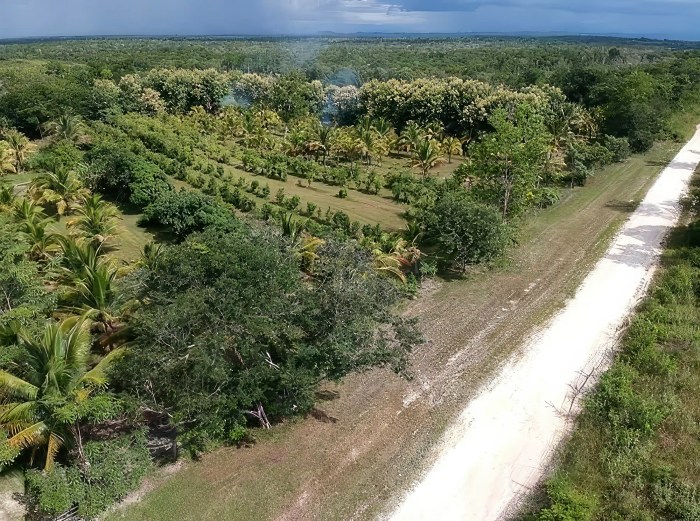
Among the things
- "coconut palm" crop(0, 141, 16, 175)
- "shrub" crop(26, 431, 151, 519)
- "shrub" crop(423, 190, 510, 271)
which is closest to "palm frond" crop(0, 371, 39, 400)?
"shrub" crop(26, 431, 151, 519)

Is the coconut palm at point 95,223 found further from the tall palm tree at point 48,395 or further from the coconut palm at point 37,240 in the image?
the tall palm tree at point 48,395

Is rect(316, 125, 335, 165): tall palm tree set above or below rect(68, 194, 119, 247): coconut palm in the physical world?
above

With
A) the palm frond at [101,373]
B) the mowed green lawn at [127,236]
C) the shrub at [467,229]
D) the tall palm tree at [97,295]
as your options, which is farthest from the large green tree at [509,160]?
the palm frond at [101,373]

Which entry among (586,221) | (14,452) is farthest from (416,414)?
(586,221)

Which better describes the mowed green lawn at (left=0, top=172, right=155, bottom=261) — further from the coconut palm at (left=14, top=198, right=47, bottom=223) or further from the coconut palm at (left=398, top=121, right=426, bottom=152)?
the coconut palm at (left=398, top=121, right=426, bottom=152)

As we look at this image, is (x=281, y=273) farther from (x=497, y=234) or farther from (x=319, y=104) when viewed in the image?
(x=319, y=104)

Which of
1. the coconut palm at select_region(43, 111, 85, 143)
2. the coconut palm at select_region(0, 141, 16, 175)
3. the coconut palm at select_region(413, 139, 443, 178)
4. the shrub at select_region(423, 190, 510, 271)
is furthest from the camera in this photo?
the coconut palm at select_region(43, 111, 85, 143)

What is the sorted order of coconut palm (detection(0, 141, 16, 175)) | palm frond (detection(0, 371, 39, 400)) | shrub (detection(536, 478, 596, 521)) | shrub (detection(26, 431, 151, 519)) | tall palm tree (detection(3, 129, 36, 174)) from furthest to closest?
tall palm tree (detection(3, 129, 36, 174))
coconut palm (detection(0, 141, 16, 175))
palm frond (detection(0, 371, 39, 400))
shrub (detection(26, 431, 151, 519))
shrub (detection(536, 478, 596, 521))
